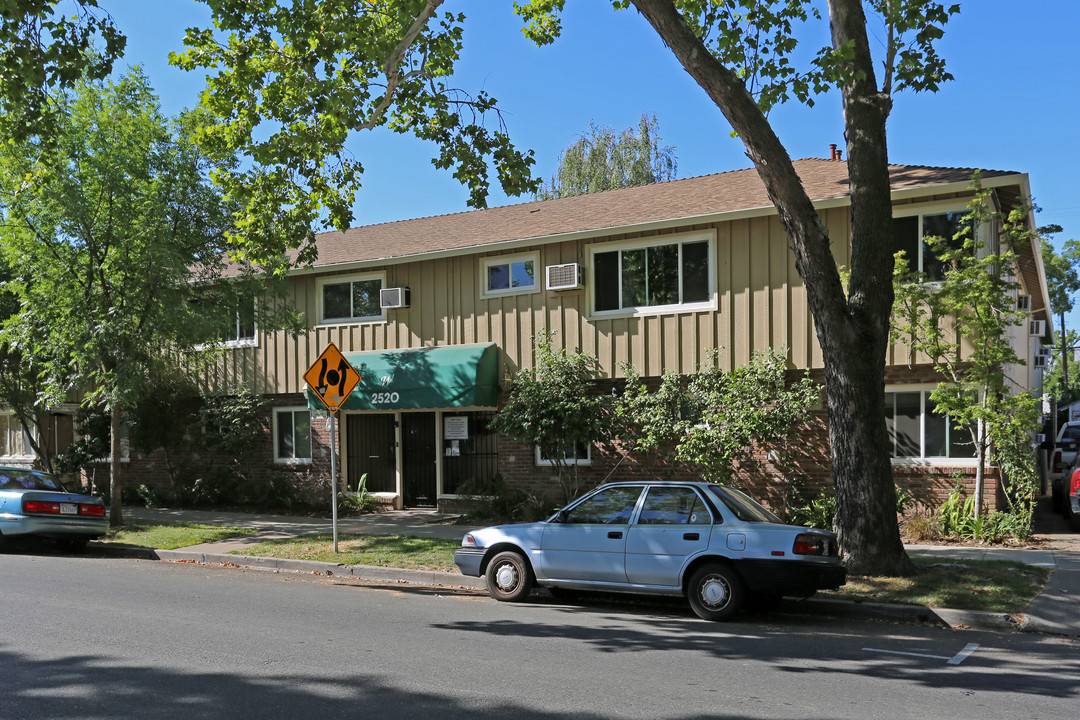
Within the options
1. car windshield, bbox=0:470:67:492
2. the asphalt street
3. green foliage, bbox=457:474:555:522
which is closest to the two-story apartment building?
green foliage, bbox=457:474:555:522

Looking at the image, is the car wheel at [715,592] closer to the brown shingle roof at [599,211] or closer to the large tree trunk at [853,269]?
the large tree trunk at [853,269]

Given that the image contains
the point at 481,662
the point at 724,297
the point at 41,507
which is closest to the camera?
the point at 481,662

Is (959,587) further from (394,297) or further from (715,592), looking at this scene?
(394,297)

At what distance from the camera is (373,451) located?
19.4 metres

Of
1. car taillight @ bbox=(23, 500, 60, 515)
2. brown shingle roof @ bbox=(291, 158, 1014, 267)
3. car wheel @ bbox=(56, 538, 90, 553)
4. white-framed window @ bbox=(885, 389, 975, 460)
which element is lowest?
car wheel @ bbox=(56, 538, 90, 553)

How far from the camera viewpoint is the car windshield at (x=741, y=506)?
29.5 feet

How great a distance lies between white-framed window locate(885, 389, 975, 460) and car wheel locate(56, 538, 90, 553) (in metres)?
13.3

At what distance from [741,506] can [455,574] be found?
3.99 m

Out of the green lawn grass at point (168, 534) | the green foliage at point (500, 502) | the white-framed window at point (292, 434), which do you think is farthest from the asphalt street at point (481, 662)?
the white-framed window at point (292, 434)

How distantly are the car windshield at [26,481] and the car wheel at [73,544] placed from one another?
2.92 feet

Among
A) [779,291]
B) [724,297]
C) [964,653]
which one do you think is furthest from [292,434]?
[964,653]

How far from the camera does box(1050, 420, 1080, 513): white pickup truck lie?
17516 millimetres

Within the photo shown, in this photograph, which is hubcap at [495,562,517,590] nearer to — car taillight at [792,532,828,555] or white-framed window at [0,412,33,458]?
car taillight at [792,532,828,555]

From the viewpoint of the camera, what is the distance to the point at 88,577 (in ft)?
36.7
